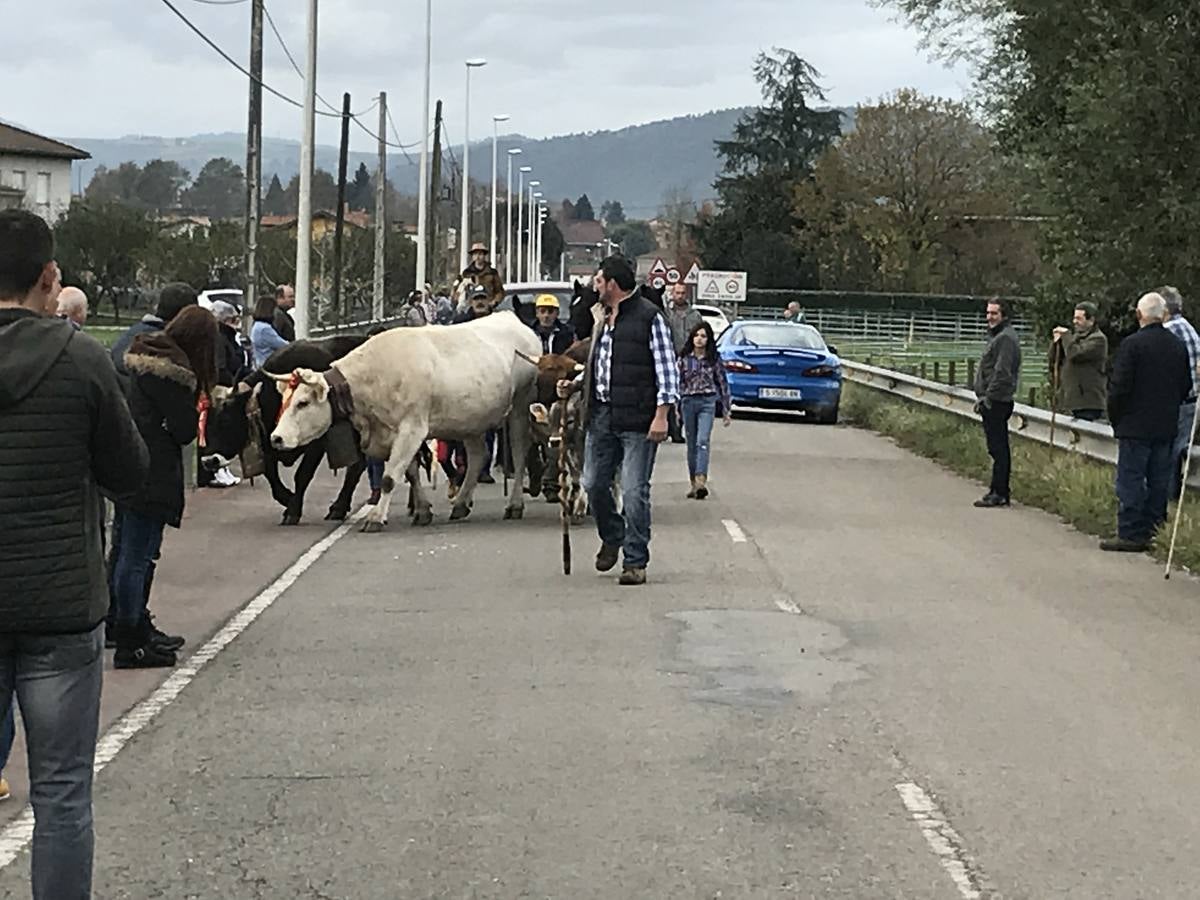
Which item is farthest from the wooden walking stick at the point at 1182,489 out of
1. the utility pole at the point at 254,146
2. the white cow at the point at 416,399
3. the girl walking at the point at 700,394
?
the utility pole at the point at 254,146

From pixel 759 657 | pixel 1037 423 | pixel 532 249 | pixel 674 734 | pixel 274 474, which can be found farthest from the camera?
pixel 532 249

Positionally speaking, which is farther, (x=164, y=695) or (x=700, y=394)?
(x=700, y=394)

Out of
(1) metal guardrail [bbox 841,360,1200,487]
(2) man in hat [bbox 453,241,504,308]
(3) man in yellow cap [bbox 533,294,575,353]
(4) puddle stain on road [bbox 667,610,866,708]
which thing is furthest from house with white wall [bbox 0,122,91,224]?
(4) puddle stain on road [bbox 667,610,866,708]

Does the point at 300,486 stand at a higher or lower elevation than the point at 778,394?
higher

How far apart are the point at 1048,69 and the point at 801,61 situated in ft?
301

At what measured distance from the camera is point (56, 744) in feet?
17.3

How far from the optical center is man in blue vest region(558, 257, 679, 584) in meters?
12.8

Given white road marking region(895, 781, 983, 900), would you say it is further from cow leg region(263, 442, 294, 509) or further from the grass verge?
cow leg region(263, 442, 294, 509)

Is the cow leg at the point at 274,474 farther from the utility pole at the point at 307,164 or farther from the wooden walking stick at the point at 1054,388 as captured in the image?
the utility pole at the point at 307,164

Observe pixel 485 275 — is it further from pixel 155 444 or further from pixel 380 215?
pixel 380 215

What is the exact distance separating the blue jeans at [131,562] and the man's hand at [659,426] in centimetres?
361

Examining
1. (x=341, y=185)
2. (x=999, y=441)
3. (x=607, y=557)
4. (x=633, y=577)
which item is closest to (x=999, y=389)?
(x=999, y=441)

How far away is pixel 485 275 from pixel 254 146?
13089mm

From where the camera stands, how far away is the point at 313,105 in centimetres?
3316
